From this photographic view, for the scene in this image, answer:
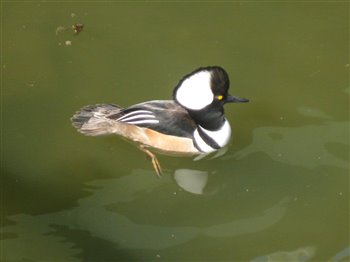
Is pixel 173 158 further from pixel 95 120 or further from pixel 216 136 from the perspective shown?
pixel 95 120

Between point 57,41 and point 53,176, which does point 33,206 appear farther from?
point 57,41

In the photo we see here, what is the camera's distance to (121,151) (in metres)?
5.29

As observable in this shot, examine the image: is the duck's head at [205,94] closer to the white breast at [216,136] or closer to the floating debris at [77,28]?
the white breast at [216,136]

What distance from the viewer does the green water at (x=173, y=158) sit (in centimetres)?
461

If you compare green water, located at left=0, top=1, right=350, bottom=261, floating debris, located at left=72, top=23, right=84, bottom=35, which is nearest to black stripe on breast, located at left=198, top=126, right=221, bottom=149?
green water, located at left=0, top=1, right=350, bottom=261

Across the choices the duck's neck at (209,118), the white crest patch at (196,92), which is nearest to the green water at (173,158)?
the duck's neck at (209,118)

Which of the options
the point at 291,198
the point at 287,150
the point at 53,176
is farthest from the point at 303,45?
the point at 53,176

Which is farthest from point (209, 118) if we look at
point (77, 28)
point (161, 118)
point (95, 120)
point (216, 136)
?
point (77, 28)

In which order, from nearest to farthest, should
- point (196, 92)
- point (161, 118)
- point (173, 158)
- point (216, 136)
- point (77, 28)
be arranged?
point (196, 92), point (161, 118), point (216, 136), point (173, 158), point (77, 28)

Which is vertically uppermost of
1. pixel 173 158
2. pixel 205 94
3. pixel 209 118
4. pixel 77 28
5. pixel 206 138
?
pixel 77 28

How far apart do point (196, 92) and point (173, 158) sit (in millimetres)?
762

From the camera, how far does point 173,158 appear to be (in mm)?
5324

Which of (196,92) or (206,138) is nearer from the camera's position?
(196,92)

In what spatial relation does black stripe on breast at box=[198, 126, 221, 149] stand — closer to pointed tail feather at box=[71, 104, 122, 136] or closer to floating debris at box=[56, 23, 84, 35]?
pointed tail feather at box=[71, 104, 122, 136]
